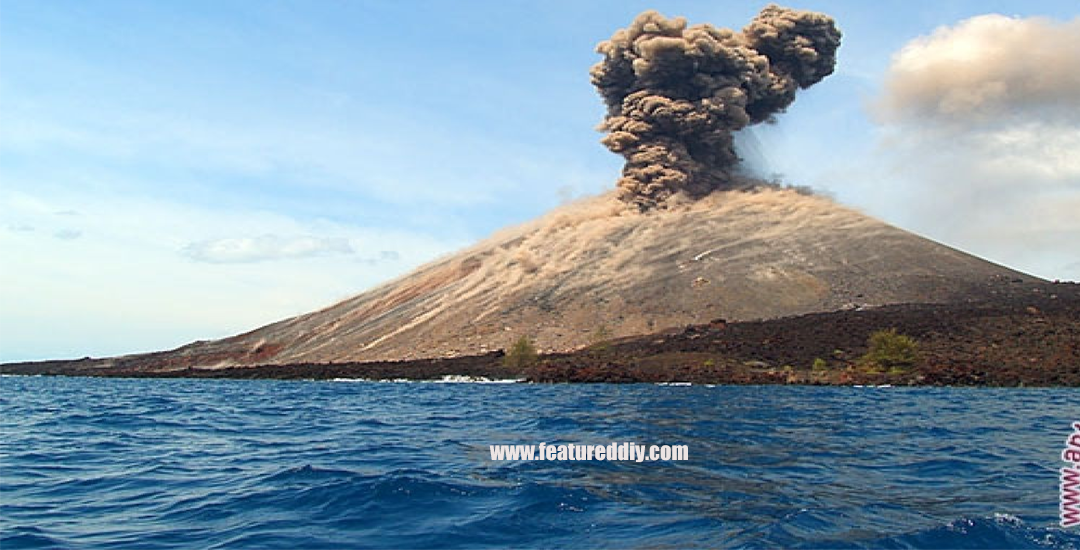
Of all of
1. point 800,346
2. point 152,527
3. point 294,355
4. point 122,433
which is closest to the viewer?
point 152,527

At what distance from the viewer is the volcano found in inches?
4695

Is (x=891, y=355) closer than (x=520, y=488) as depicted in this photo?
No

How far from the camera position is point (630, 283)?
132 meters

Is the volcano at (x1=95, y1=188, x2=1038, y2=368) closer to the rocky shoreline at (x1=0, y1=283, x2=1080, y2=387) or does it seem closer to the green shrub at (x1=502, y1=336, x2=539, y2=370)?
the rocky shoreline at (x1=0, y1=283, x2=1080, y2=387)

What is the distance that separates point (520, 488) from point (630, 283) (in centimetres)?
11894

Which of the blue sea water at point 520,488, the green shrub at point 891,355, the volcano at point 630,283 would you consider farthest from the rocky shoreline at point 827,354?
the blue sea water at point 520,488

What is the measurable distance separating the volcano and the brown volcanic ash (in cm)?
708

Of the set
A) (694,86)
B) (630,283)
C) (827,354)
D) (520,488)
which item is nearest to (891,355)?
(827,354)

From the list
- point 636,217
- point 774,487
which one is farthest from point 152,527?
point 636,217

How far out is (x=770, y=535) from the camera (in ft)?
35.1

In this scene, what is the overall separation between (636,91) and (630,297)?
142 feet

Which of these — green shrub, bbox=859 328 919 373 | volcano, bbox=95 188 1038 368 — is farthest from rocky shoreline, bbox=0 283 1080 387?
volcano, bbox=95 188 1038 368

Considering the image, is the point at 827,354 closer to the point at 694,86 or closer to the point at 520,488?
the point at 694,86

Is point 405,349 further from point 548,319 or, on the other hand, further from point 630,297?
point 630,297
